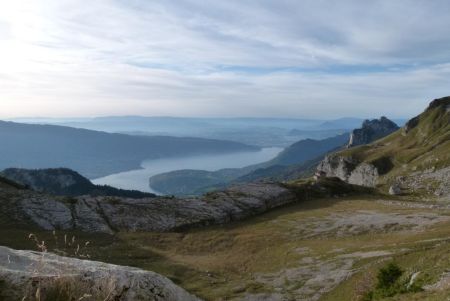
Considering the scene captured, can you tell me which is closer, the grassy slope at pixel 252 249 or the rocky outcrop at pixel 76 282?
the rocky outcrop at pixel 76 282

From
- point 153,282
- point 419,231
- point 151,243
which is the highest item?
point 153,282

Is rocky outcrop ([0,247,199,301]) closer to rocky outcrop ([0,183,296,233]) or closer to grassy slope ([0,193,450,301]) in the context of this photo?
grassy slope ([0,193,450,301])

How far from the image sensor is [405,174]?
19375 centimetres

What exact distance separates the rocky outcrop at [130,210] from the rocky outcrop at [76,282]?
57.9m

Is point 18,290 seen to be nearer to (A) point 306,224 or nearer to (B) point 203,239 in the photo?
(B) point 203,239

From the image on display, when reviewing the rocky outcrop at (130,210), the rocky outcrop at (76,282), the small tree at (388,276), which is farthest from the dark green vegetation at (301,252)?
the rocky outcrop at (76,282)

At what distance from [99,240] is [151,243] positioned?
7.65m

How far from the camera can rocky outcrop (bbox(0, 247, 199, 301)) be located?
11430mm

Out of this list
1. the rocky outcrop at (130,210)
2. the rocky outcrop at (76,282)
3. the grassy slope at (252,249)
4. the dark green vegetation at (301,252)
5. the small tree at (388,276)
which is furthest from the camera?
the rocky outcrop at (130,210)

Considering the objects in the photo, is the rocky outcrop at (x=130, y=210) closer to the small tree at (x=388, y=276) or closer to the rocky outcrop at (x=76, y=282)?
the small tree at (x=388, y=276)

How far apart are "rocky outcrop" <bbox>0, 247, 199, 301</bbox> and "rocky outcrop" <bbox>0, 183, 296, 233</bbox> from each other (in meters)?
57.9

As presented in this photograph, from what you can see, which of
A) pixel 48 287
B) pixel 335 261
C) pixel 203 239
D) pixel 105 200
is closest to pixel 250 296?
pixel 335 261

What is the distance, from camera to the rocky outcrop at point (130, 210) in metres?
70.4

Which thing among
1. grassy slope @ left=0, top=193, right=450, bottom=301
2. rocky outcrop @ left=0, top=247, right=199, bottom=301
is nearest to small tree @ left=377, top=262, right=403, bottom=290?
grassy slope @ left=0, top=193, right=450, bottom=301
